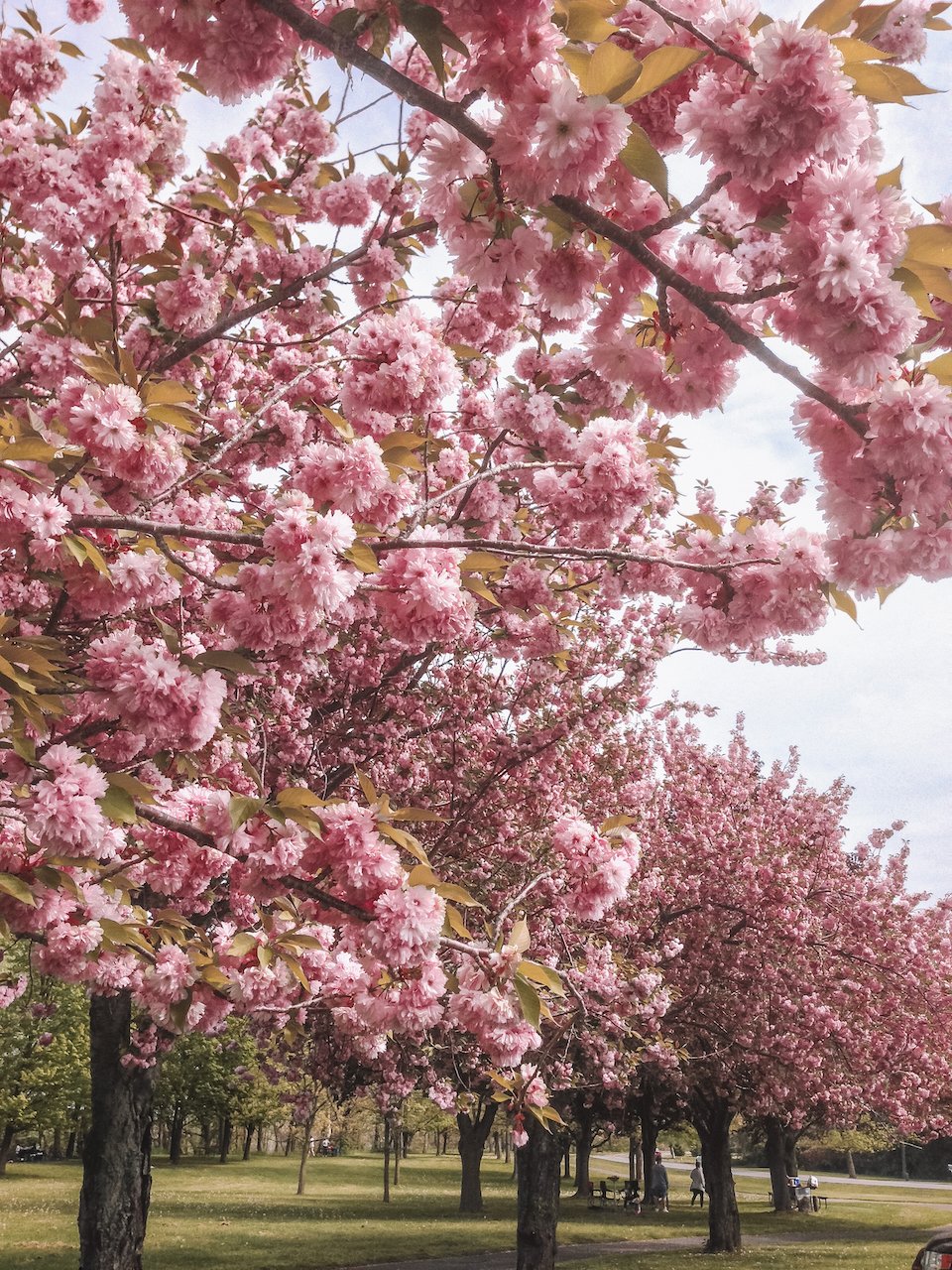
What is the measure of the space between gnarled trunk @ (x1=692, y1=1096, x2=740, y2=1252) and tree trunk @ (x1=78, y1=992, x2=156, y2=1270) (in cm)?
1467

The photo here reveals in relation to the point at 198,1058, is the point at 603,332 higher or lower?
higher

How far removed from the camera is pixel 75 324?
3.24 metres

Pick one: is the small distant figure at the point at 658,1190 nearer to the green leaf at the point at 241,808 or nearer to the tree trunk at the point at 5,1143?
the tree trunk at the point at 5,1143

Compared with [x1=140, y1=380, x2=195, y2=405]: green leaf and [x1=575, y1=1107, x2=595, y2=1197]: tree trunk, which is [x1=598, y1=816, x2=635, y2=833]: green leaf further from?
[x1=575, y1=1107, x2=595, y2=1197]: tree trunk

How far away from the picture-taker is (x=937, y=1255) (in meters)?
10.5

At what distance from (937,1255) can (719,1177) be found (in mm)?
10717

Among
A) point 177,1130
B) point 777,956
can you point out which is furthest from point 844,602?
point 177,1130

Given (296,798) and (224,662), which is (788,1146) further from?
(224,662)

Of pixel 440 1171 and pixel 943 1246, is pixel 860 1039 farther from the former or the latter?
pixel 440 1171

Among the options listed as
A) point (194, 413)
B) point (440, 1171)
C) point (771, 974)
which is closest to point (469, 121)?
point (194, 413)

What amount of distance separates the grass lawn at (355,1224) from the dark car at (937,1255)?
552 centimetres

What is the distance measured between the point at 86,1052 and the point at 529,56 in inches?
1568

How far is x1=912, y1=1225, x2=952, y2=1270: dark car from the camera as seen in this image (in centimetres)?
1038

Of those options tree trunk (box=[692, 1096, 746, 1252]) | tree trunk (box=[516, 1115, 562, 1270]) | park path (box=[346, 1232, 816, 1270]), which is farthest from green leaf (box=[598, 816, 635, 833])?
tree trunk (box=[692, 1096, 746, 1252])
